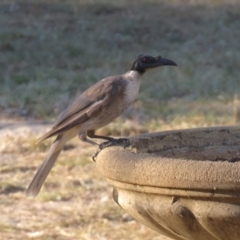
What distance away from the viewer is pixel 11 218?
17.3ft

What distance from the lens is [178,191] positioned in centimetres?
255

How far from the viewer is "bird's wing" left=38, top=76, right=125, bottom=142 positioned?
15.2 ft

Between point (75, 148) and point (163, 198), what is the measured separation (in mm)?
4603

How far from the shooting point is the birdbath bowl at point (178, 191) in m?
2.46

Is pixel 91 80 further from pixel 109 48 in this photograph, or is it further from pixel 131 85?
pixel 131 85

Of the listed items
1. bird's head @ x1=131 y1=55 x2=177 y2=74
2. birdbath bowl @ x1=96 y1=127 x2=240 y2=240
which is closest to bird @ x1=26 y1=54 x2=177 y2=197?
bird's head @ x1=131 y1=55 x2=177 y2=74

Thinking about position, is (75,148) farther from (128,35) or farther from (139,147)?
(128,35)

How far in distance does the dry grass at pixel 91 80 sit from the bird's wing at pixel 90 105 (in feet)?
2.49

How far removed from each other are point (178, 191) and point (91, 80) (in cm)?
777

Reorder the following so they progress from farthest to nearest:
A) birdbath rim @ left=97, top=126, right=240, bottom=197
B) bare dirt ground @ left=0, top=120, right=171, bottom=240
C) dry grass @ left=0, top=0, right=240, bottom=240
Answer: dry grass @ left=0, top=0, right=240, bottom=240
bare dirt ground @ left=0, top=120, right=171, bottom=240
birdbath rim @ left=97, top=126, right=240, bottom=197

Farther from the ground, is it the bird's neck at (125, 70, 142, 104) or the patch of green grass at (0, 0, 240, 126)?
the bird's neck at (125, 70, 142, 104)

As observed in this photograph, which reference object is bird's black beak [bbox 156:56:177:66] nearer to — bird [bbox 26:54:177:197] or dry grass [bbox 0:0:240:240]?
bird [bbox 26:54:177:197]

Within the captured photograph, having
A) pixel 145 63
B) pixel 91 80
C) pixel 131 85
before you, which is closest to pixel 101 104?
pixel 131 85

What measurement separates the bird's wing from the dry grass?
2.49 ft
